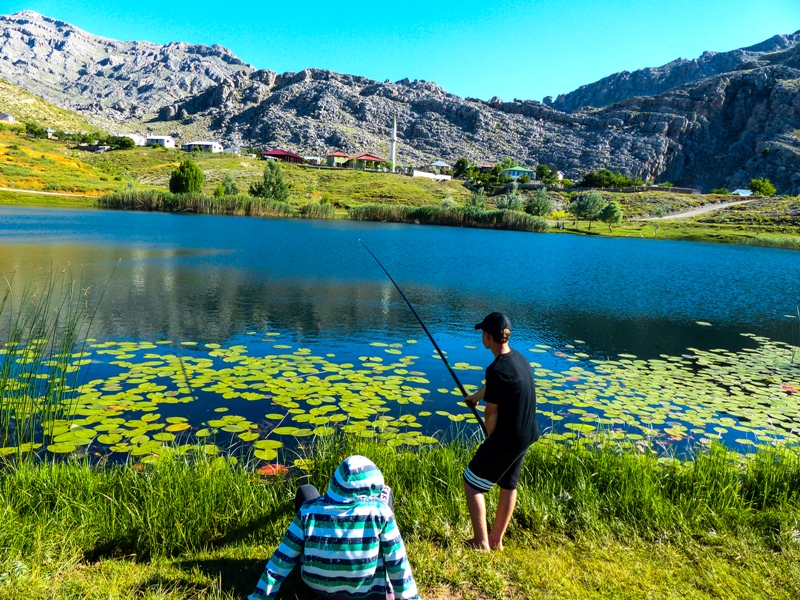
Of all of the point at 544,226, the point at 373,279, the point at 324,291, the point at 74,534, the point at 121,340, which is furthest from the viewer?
the point at 544,226

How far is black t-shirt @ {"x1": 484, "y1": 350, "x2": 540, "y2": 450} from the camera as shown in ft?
13.5

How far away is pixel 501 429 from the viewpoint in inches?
167

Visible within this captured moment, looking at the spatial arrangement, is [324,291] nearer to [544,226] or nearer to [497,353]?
[497,353]

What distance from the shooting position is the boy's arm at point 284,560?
3.31 metres

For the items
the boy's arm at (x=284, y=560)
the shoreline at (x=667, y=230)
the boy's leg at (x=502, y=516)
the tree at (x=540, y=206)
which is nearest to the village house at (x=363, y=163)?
the shoreline at (x=667, y=230)

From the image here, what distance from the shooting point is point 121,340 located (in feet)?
41.1

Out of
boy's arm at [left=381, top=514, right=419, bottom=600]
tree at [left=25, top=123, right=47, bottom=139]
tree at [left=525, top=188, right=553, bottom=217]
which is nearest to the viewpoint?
boy's arm at [left=381, top=514, right=419, bottom=600]

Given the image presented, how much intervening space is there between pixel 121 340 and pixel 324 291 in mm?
9942

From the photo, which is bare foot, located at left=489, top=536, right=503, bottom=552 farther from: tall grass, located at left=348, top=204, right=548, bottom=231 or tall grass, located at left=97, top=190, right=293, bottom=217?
tall grass, located at left=348, top=204, right=548, bottom=231

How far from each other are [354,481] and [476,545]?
1.86 m

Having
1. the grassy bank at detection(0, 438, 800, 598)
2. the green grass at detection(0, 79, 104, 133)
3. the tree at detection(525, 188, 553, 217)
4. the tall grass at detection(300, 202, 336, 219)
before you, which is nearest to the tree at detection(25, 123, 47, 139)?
the green grass at detection(0, 79, 104, 133)

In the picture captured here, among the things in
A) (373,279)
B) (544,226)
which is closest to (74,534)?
(373,279)

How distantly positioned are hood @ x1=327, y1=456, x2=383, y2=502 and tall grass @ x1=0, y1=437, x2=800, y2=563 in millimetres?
1716

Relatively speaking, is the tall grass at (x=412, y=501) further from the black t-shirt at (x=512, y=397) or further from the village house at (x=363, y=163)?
the village house at (x=363, y=163)
